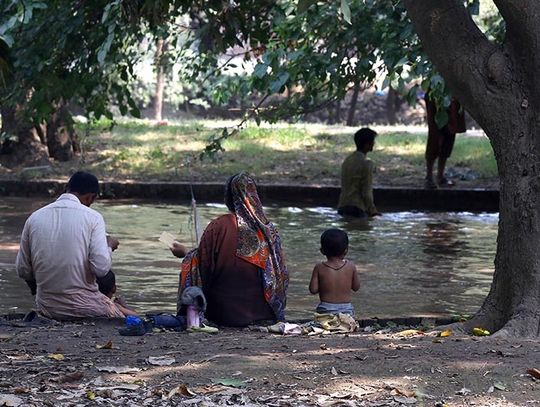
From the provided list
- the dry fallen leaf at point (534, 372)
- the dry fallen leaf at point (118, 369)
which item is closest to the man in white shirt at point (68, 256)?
the dry fallen leaf at point (118, 369)

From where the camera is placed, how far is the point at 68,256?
8.59m

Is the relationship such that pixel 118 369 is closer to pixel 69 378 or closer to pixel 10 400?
pixel 69 378

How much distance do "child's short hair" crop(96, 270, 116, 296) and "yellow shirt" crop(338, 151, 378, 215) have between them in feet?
22.9

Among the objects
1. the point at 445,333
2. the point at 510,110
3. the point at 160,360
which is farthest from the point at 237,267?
the point at 510,110

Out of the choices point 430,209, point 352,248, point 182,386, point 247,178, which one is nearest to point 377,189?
point 430,209

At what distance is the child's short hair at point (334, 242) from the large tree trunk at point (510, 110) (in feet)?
4.96

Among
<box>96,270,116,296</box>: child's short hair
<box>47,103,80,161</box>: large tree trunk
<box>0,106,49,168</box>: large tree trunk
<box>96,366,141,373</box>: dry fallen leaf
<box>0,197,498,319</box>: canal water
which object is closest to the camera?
<box>96,366,141,373</box>: dry fallen leaf

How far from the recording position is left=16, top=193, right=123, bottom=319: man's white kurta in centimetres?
860

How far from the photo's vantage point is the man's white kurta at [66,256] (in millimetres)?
8602

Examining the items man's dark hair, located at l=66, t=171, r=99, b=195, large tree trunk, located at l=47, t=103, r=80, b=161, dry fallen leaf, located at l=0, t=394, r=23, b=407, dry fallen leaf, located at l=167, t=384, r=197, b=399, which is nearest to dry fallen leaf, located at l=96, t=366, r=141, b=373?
dry fallen leaf, located at l=167, t=384, r=197, b=399

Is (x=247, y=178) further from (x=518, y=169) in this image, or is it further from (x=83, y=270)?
(x=518, y=169)

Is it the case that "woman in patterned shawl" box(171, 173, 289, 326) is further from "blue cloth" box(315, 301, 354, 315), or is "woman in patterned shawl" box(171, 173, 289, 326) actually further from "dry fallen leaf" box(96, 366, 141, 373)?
"dry fallen leaf" box(96, 366, 141, 373)

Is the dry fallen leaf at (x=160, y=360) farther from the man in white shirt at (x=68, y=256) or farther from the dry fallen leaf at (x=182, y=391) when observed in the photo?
the man in white shirt at (x=68, y=256)

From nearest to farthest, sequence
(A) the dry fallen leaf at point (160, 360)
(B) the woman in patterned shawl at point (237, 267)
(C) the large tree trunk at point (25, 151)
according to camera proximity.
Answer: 1. (A) the dry fallen leaf at point (160, 360)
2. (B) the woman in patterned shawl at point (237, 267)
3. (C) the large tree trunk at point (25, 151)
